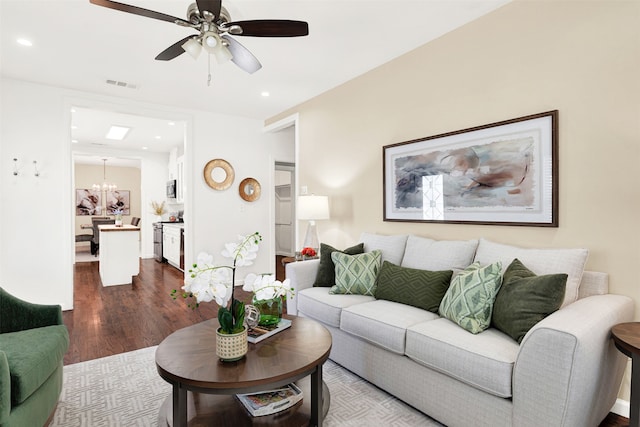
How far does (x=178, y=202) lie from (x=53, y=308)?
219 inches

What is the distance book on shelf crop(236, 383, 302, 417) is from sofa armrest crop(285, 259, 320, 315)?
1.20 metres

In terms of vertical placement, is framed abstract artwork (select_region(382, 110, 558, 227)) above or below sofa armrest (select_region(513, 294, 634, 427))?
above

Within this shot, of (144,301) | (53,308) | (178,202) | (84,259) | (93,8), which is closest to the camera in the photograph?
(53,308)

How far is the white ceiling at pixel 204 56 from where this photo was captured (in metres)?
2.48

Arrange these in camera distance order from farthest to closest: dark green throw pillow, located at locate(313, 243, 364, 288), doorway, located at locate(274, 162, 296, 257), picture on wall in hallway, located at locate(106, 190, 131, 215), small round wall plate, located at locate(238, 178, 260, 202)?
picture on wall in hallway, located at locate(106, 190, 131, 215), doorway, located at locate(274, 162, 296, 257), small round wall plate, located at locate(238, 178, 260, 202), dark green throw pillow, located at locate(313, 243, 364, 288)

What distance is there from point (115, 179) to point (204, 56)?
28.3ft

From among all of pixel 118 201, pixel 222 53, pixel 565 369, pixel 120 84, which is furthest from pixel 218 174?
pixel 118 201

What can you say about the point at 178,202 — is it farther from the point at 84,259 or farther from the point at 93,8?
the point at 93,8

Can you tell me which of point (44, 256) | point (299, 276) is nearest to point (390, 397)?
point (299, 276)

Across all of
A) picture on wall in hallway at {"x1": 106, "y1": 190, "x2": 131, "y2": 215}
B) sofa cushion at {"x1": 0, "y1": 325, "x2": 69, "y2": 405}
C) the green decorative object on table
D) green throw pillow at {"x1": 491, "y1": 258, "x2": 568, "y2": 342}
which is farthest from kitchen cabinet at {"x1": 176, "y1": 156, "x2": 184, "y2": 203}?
green throw pillow at {"x1": 491, "y1": 258, "x2": 568, "y2": 342}

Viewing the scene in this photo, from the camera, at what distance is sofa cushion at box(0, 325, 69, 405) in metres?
1.51

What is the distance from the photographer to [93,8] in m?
2.46

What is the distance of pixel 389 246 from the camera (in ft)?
9.96

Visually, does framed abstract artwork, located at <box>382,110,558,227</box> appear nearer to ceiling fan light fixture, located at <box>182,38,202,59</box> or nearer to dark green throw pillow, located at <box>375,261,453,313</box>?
dark green throw pillow, located at <box>375,261,453,313</box>
